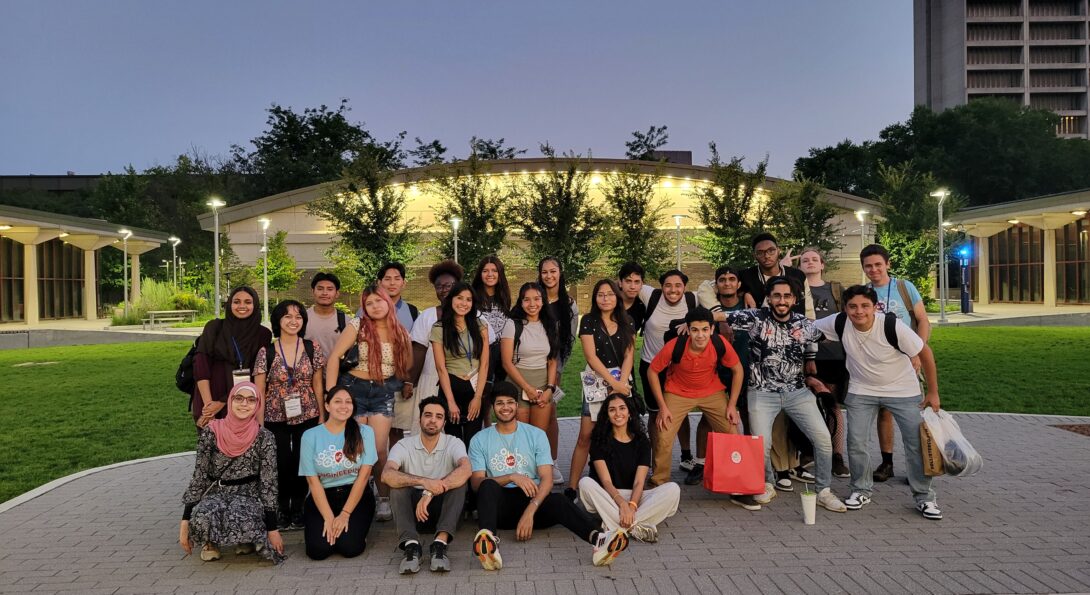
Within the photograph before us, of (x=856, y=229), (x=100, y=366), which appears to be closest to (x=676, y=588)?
(x=100, y=366)

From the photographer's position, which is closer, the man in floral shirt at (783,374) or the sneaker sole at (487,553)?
the sneaker sole at (487,553)

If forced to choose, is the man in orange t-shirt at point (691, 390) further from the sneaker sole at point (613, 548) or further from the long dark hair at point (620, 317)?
the sneaker sole at point (613, 548)

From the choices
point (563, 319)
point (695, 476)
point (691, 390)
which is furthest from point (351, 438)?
point (695, 476)

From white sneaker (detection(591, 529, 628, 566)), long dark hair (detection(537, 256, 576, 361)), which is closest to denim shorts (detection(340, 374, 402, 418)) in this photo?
long dark hair (detection(537, 256, 576, 361))

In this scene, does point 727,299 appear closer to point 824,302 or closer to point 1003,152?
point 824,302

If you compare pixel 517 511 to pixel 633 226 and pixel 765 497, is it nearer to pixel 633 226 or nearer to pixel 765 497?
pixel 765 497

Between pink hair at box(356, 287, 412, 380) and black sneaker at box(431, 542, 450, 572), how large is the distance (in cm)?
165

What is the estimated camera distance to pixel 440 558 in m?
4.98

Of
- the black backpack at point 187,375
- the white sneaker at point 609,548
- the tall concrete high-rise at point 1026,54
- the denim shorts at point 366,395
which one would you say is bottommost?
the white sneaker at point 609,548

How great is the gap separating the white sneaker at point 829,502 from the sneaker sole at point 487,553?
2773mm

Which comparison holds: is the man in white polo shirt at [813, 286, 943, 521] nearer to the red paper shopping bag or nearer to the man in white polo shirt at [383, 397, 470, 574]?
the red paper shopping bag

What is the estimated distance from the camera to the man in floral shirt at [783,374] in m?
6.35

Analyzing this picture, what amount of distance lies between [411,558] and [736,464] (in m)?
2.72

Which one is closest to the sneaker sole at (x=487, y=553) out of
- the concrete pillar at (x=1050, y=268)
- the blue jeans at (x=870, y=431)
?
the blue jeans at (x=870, y=431)
